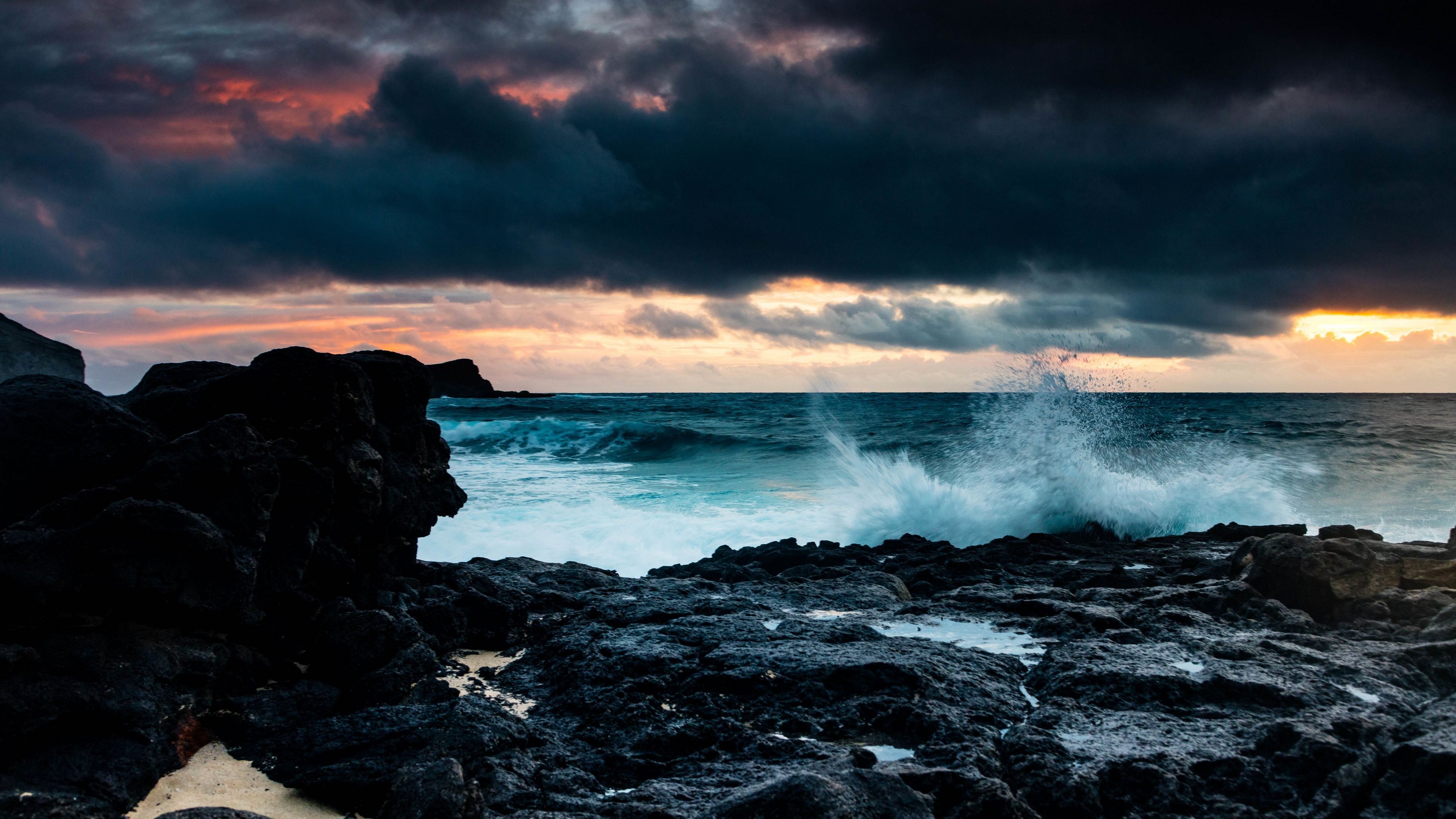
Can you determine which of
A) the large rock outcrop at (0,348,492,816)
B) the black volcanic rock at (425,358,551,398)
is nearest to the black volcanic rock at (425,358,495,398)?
the black volcanic rock at (425,358,551,398)

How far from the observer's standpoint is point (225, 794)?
9.91ft

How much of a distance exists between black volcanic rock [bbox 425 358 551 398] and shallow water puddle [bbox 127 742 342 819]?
2889 inches

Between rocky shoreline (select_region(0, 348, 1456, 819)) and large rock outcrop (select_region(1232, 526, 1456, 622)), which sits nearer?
rocky shoreline (select_region(0, 348, 1456, 819))

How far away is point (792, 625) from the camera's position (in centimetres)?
482

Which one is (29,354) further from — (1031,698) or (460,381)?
(460,381)

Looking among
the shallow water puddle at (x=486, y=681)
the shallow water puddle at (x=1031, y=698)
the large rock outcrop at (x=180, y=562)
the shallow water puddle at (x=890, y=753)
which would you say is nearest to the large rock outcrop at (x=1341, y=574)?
the shallow water puddle at (x=1031, y=698)

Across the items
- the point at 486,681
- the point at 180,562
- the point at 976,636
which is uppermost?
the point at 180,562

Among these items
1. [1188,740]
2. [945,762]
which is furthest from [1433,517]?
[945,762]

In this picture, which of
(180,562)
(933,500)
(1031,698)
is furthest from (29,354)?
(1031,698)

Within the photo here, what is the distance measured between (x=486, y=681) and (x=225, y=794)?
139cm

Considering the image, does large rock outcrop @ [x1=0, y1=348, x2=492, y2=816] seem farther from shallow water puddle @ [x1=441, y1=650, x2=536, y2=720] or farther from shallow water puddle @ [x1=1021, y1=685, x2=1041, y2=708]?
shallow water puddle @ [x1=1021, y1=685, x2=1041, y2=708]

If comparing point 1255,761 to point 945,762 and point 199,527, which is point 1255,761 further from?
point 199,527

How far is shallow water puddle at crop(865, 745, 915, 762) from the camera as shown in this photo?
126 inches

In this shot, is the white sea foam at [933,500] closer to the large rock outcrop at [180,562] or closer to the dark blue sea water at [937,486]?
the dark blue sea water at [937,486]
